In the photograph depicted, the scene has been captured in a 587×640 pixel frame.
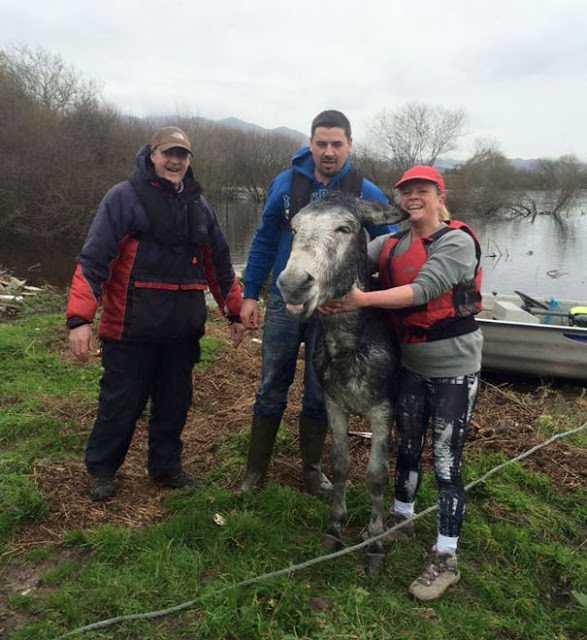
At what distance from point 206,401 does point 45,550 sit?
3099 millimetres

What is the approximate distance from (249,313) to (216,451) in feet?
5.52

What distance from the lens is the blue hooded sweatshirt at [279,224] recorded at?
13.0 feet

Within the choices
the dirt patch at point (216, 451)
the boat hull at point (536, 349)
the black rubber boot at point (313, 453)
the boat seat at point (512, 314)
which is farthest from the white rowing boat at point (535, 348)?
the black rubber boot at point (313, 453)

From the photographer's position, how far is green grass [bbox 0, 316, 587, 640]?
3.02 m

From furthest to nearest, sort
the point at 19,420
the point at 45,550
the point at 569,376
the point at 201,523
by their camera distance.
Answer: the point at 569,376 → the point at 19,420 → the point at 201,523 → the point at 45,550

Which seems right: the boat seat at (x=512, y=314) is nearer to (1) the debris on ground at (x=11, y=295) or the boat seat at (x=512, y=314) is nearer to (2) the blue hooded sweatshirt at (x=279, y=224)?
(2) the blue hooded sweatshirt at (x=279, y=224)

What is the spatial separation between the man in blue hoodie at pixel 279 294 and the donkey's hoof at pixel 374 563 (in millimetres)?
1024

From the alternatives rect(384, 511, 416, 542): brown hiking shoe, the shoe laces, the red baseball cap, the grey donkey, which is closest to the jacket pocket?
the grey donkey

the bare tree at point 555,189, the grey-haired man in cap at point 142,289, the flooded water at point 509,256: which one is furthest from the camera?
the bare tree at point 555,189

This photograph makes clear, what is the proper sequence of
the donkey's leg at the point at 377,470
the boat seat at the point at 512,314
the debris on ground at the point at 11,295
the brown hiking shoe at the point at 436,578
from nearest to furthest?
the brown hiking shoe at the point at 436,578, the donkey's leg at the point at 377,470, the boat seat at the point at 512,314, the debris on ground at the point at 11,295

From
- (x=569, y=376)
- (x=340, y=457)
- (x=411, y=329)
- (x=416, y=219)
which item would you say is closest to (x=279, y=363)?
(x=340, y=457)

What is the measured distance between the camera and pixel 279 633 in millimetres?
2914

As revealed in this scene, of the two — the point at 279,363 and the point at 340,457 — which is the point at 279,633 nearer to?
the point at 340,457

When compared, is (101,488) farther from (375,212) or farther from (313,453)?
(375,212)
